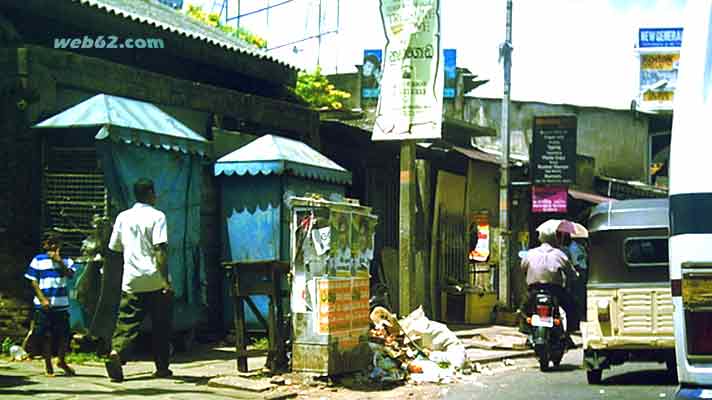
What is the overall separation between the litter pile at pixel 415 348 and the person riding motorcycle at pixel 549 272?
152 centimetres

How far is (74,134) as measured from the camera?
1201 centimetres

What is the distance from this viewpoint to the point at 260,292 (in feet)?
34.9

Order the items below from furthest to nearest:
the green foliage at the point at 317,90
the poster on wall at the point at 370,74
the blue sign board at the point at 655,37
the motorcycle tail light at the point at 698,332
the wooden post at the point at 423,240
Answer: the blue sign board at the point at 655,37 → the poster on wall at the point at 370,74 → the green foliage at the point at 317,90 → the wooden post at the point at 423,240 → the motorcycle tail light at the point at 698,332

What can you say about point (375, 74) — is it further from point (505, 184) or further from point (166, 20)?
point (166, 20)

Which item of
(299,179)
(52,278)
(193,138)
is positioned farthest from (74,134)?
(299,179)

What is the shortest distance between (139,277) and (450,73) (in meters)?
20.8

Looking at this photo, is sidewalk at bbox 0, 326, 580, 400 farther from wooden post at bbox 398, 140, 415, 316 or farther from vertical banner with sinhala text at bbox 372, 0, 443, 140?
vertical banner with sinhala text at bbox 372, 0, 443, 140

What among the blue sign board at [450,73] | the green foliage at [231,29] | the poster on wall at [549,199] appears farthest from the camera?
the green foliage at [231,29]

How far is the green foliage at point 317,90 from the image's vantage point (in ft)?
96.9

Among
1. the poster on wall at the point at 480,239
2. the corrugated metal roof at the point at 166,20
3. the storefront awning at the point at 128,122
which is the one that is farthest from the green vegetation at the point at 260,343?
the poster on wall at the point at 480,239

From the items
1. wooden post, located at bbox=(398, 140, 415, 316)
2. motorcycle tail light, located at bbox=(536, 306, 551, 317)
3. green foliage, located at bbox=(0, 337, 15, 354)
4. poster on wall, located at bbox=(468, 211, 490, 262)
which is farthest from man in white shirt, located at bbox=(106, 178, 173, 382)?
poster on wall, located at bbox=(468, 211, 490, 262)

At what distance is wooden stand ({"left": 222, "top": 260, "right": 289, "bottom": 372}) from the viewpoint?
1061 cm

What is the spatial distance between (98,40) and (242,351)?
17.5ft

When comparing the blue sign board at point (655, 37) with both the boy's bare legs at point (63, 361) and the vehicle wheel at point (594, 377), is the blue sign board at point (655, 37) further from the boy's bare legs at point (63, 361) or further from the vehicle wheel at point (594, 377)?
the boy's bare legs at point (63, 361)
